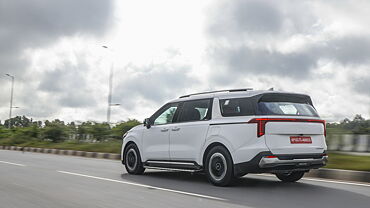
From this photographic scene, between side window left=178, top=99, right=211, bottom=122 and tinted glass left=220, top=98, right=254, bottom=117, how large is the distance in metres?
0.37

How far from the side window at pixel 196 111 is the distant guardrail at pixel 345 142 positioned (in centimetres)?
574

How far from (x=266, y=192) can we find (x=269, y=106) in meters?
1.43

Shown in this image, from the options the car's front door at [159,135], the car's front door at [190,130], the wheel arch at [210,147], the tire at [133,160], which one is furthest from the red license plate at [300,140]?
the tire at [133,160]

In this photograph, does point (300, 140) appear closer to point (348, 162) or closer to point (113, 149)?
point (348, 162)

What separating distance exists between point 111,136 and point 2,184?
47.3 ft

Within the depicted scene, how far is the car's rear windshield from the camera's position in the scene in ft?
25.6

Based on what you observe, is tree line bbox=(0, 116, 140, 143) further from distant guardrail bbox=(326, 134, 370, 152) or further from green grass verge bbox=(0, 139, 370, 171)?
distant guardrail bbox=(326, 134, 370, 152)

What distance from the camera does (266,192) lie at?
7504 mm

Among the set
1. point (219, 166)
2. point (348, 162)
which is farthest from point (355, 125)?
point (219, 166)

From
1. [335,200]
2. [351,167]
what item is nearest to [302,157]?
[335,200]

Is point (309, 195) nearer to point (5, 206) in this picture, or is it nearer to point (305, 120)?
point (305, 120)

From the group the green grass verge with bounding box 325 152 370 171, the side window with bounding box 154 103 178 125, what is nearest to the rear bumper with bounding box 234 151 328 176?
the side window with bounding box 154 103 178 125

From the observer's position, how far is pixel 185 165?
8836 millimetres

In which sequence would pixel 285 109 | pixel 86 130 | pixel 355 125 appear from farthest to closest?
pixel 86 130
pixel 355 125
pixel 285 109
